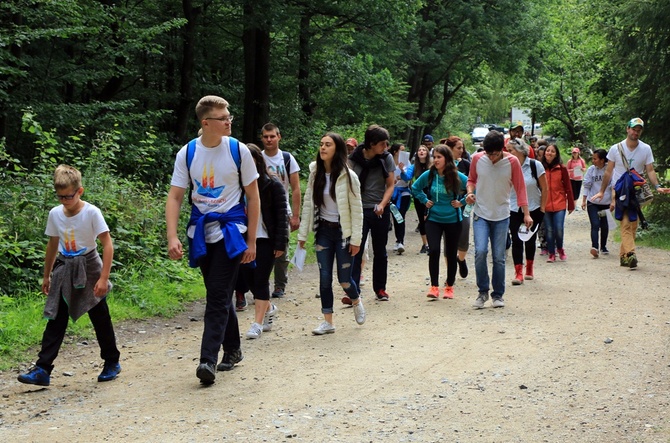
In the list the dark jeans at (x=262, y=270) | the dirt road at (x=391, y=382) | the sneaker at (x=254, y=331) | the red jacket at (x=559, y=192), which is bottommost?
the dirt road at (x=391, y=382)

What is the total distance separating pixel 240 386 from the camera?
6711mm

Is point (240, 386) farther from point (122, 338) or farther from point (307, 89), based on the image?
point (307, 89)

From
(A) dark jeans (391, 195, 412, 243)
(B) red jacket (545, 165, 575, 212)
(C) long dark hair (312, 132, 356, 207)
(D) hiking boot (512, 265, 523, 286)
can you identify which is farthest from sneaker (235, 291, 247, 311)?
(B) red jacket (545, 165, 575, 212)

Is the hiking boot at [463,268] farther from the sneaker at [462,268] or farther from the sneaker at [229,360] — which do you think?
the sneaker at [229,360]

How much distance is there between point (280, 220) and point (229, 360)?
1.74m

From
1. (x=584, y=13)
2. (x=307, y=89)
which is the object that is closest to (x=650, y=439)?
(x=584, y=13)

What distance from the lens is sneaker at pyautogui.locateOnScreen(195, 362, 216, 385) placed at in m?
6.57

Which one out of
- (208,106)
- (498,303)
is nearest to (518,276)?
(498,303)

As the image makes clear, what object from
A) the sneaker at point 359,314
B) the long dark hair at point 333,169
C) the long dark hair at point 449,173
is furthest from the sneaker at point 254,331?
the long dark hair at point 449,173

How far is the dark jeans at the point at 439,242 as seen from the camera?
1068cm

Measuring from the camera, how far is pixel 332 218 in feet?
28.8

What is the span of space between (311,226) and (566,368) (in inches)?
115

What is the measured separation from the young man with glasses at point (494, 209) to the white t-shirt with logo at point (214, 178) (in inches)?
164

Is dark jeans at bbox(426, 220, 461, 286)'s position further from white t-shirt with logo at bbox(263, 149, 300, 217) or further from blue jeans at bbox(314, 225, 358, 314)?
blue jeans at bbox(314, 225, 358, 314)
